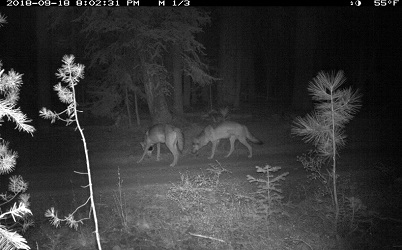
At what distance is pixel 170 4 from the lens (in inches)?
529

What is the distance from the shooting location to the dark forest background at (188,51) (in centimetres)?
1395

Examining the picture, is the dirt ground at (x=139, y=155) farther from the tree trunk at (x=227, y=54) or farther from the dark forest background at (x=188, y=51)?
the tree trunk at (x=227, y=54)

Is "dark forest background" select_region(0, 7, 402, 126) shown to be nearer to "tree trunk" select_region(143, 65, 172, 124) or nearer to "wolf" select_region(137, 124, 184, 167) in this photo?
"tree trunk" select_region(143, 65, 172, 124)

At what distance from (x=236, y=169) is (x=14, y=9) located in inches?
850

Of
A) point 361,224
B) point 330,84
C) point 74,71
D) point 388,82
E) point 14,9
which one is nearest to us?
point 74,71

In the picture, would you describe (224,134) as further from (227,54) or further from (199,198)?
Result: (227,54)

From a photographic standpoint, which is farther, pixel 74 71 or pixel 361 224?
pixel 361 224

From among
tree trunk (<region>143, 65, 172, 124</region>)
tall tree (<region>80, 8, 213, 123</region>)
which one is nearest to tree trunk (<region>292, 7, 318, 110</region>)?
tall tree (<region>80, 8, 213, 123</region>)

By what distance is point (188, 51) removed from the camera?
1505 centimetres

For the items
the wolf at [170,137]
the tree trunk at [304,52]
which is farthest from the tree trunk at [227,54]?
the wolf at [170,137]

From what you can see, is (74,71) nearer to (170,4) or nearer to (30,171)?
(30,171)

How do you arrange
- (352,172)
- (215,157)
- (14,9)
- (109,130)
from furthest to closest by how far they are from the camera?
(14,9) → (109,130) → (215,157) → (352,172)

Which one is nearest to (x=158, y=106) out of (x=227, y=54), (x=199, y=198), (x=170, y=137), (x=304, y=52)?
(x=170, y=137)

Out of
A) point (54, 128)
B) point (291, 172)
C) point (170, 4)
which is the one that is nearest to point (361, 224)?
point (291, 172)
